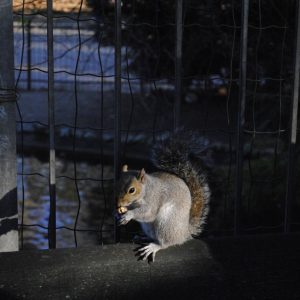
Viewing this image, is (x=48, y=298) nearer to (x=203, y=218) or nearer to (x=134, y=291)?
(x=134, y=291)

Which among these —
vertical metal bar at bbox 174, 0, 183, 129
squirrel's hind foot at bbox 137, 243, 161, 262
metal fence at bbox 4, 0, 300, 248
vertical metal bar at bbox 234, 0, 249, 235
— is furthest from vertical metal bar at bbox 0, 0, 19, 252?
vertical metal bar at bbox 234, 0, 249, 235

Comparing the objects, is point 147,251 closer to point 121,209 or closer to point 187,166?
point 121,209

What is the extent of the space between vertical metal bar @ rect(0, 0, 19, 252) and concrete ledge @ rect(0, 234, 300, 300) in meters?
0.18

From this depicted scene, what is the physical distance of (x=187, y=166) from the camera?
107 inches

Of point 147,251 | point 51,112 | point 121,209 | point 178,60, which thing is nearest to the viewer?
point 121,209

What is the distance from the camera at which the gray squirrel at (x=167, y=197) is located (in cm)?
246

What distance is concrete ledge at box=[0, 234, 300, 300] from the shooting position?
230 cm

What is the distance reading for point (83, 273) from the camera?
2.40m

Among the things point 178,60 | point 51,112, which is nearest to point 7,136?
point 51,112

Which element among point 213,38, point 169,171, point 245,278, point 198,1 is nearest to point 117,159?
point 169,171

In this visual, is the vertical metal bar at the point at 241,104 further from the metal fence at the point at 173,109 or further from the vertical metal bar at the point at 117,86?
the vertical metal bar at the point at 117,86

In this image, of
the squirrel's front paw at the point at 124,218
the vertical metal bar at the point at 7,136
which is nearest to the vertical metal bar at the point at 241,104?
the squirrel's front paw at the point at 124,218

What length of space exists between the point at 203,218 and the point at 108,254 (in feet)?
1.71

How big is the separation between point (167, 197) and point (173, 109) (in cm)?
74
